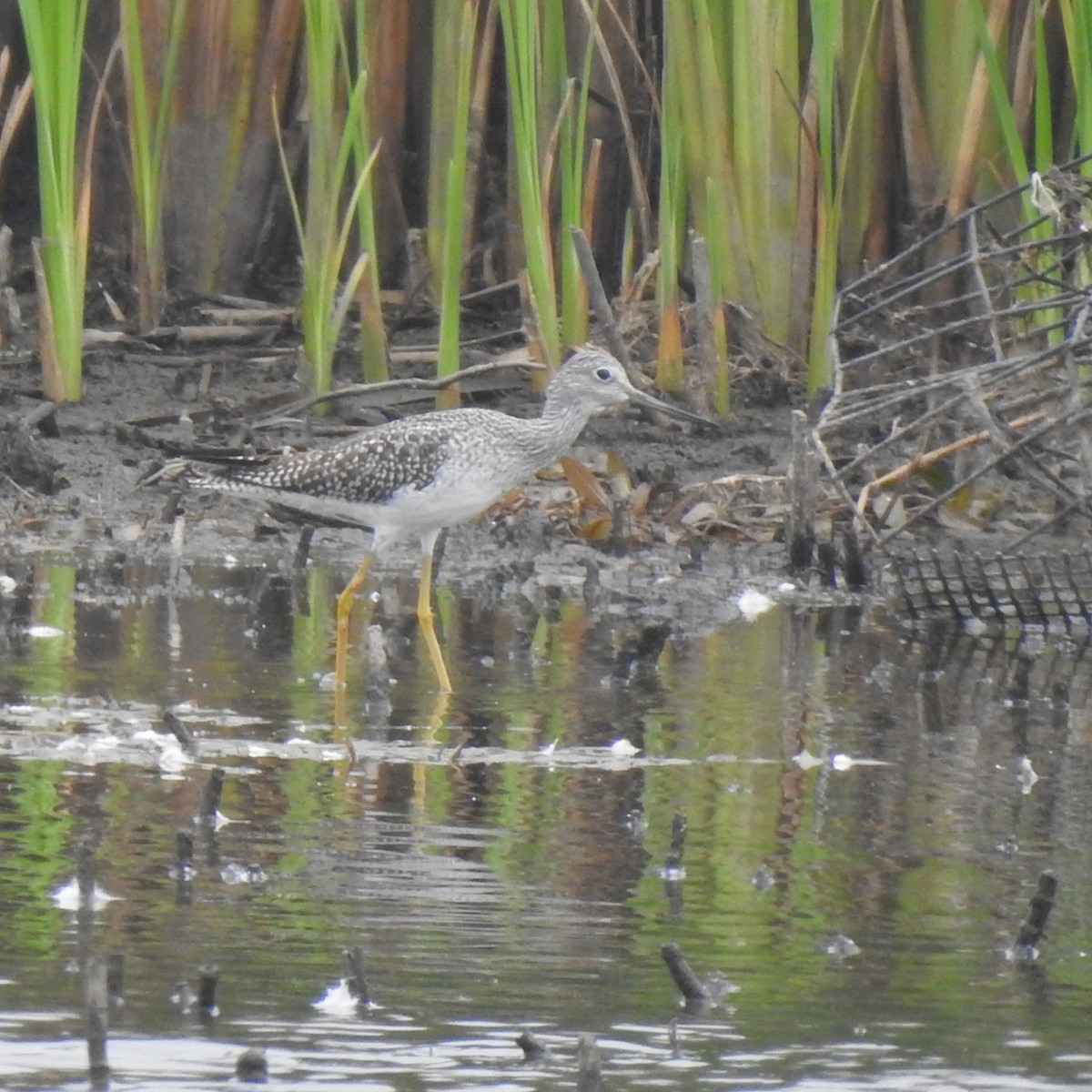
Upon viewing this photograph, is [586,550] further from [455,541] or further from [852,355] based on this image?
[852,355]

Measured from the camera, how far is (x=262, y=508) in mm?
9961

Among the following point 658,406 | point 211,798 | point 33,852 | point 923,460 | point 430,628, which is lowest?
point 33,852

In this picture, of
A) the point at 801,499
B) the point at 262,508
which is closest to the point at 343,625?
the point at 801,499

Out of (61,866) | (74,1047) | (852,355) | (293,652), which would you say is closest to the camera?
(74,1047)

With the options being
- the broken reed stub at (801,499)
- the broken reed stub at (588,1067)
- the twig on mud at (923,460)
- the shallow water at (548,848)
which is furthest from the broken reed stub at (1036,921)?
the broken reed stub at (801,499)

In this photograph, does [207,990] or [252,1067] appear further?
[207,990]

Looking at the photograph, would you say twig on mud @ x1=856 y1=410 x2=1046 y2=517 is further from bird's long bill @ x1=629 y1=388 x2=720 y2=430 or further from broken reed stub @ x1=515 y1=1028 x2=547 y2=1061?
broken reed stub @ x1=515 y1=1028 x2=547 y2=1061

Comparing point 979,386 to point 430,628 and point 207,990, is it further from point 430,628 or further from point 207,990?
point 207,990

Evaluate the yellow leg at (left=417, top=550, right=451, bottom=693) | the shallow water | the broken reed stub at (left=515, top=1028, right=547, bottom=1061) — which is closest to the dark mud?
the yellow leg at (left=417, top=550, right=451, bottom=693)

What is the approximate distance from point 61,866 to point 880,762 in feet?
7.43

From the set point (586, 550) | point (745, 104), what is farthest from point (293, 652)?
point (745, 104)

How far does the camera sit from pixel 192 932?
429 cm

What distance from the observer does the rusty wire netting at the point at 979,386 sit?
736cm

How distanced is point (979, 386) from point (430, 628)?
1835 millimetres
